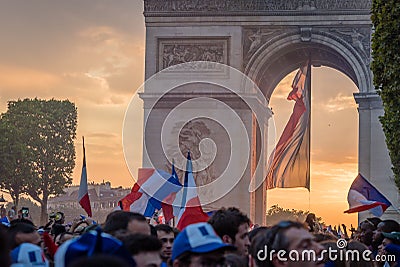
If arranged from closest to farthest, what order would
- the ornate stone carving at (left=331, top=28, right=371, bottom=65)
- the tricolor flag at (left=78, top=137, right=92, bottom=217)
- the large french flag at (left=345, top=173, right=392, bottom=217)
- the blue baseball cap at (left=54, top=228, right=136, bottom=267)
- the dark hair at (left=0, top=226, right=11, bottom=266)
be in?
1. the dark hair at (left=0, top=226, right=11, bottom=266)
2. the blue baseball cap at (left=54, top=228, right=136, bottom=267)
3. the tricolor flag at (left=78, top=137, right=92, bottom=217)
4. the large french flag at (left=345, top=173, right=392, bottom=217)
5. the ornate stone carving at (left=331, top=28, right=371, bottom=65)

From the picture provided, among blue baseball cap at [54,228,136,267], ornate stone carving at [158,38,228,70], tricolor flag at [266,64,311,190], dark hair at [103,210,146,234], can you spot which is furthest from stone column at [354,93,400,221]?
blue baseball cap at [54,228,136,267]

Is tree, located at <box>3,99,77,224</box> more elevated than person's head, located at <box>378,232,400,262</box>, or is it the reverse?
tree, located at <box>3,99,77,224</box>

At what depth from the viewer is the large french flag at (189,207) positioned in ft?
40.8

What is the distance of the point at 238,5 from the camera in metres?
31.8

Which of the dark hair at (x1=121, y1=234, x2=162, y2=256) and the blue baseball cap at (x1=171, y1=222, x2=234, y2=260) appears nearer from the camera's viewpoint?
the blue baseball cap at (x1=171, y1=222, x2=234, y2=260)

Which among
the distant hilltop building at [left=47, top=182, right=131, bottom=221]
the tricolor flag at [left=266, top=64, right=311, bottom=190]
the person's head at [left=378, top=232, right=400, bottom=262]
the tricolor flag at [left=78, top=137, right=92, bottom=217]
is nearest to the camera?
the person's head at [left=378, top=232, right=400, bottom=262]

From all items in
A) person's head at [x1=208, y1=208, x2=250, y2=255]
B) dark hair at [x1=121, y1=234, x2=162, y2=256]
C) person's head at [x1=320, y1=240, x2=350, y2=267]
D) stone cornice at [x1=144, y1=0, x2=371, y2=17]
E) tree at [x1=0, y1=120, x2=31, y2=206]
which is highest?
stone cornice at [x1=144, y1=0, x2=371, y2=17]

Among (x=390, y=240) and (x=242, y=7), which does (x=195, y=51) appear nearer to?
(x=242, y=7)

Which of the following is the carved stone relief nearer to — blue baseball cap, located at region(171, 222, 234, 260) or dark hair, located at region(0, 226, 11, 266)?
blue baseball cap, located at region(171, 222, 234, 260)

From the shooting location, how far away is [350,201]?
53.3ft

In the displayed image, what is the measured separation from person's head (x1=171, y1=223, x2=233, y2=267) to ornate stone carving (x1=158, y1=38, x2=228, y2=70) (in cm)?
2618

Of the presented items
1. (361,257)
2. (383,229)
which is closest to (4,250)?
(361,257)

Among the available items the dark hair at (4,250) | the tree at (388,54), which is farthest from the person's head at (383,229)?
the dark hair at (4,250)

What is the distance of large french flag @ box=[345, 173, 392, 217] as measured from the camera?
610 inches
